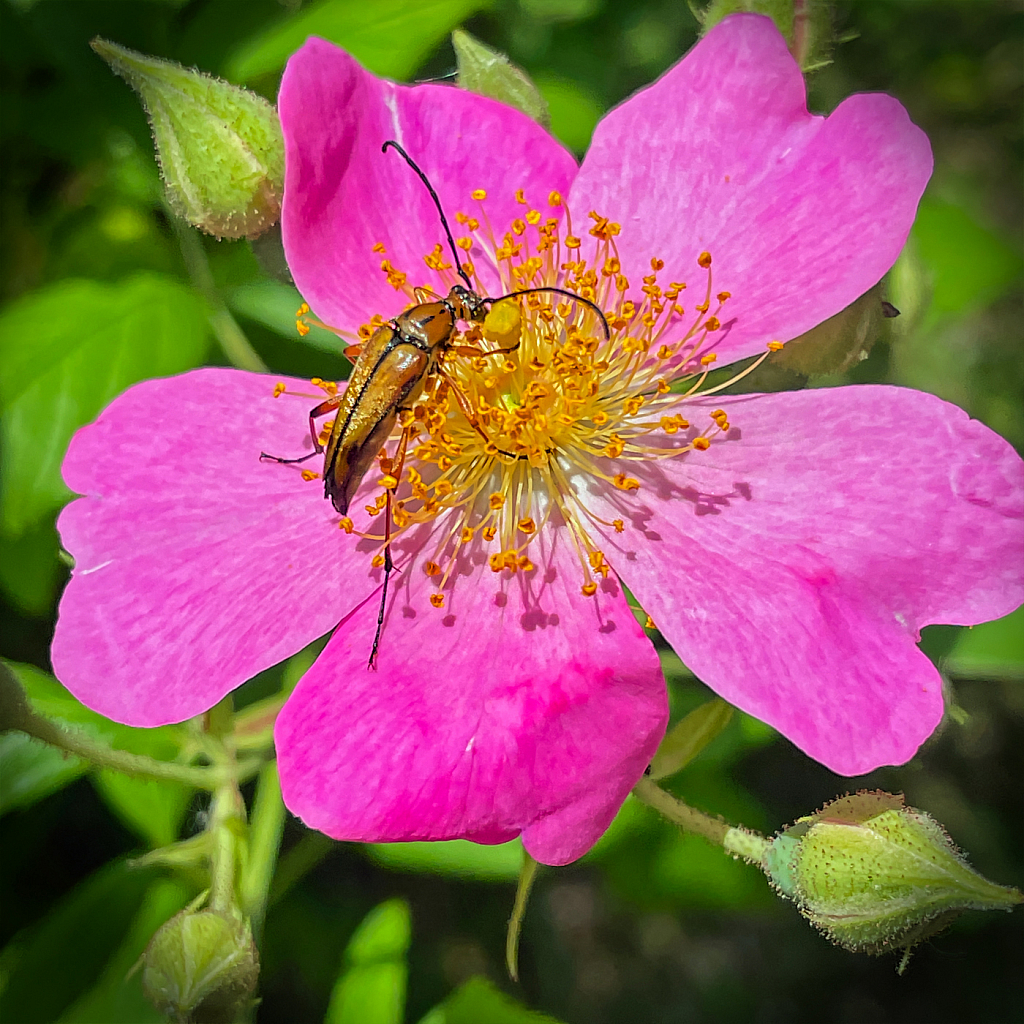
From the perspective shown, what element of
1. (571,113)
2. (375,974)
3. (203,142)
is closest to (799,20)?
(571,113)

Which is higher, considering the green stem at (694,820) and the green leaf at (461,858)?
the green stem at (694,820)

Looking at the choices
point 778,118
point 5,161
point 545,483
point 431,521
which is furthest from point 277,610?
point 5,161

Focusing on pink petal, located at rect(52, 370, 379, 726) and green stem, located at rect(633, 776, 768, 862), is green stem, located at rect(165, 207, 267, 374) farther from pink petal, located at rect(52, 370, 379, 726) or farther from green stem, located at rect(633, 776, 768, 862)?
green stem, located at rect(633, 776, 768, 862)

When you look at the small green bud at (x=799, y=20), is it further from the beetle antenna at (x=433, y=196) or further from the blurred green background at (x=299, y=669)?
the beetle antenna at (x=433, y=196)

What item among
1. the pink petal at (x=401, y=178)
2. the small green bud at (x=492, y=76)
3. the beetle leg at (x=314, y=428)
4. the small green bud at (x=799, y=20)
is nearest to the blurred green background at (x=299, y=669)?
the small green bud at (x=799, y=20)

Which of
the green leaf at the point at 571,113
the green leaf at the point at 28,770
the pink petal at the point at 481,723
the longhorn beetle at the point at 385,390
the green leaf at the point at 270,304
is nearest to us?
the pink petal at the point at 481,723

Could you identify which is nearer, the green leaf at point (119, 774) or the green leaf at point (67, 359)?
the green leaf at point (119, 774)
